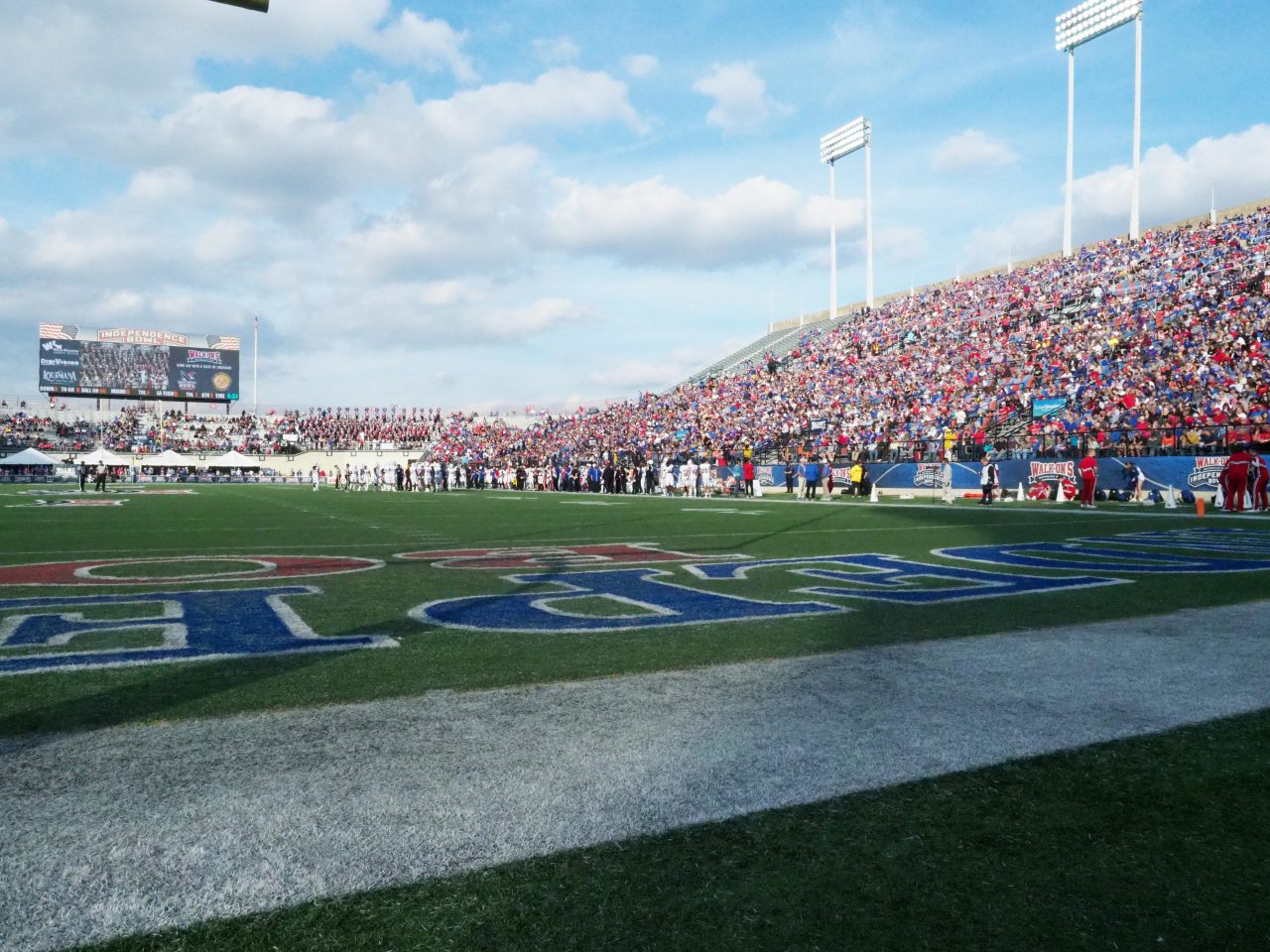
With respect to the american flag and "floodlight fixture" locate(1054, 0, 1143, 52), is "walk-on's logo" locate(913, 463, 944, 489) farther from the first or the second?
the american flag

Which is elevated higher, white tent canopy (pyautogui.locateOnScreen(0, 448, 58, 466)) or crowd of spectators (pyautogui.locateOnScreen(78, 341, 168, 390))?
crowd of spectators (pyautogui.locateOnScreen(78, 341, 168, 390))

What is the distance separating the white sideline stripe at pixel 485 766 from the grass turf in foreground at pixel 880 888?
13 centimetres

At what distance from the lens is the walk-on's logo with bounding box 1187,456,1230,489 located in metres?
21.7

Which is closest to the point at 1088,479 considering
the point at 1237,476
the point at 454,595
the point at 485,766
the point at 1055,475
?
the point at 1237,476

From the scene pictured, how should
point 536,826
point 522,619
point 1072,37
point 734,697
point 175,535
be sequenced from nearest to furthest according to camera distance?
point 536,826
point 734,697
point 522,619
point 175,535
point 1072,37

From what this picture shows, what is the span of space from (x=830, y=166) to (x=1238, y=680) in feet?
191

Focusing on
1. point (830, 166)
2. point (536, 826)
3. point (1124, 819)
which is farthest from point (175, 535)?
point (830, 166)

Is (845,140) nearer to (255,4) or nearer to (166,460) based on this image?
(166,460)

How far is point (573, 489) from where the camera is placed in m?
43.8

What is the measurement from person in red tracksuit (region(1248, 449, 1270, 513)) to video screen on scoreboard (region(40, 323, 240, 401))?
69.7m

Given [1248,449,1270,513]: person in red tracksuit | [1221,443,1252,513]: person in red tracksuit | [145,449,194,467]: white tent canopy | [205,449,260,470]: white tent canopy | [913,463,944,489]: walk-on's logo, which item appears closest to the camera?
[1221,443,1252,513]: person in red tracksuit

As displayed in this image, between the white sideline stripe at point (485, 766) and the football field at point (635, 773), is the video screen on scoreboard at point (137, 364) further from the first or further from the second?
the white sideline stripe at point (485, 766)

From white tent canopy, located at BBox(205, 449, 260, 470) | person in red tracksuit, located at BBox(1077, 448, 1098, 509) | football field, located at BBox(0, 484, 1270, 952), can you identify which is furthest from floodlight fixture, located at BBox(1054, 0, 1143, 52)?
white tent canopy, located at BBox(205, 449, 260, 470)

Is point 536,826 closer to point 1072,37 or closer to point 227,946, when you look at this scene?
point 227,946
